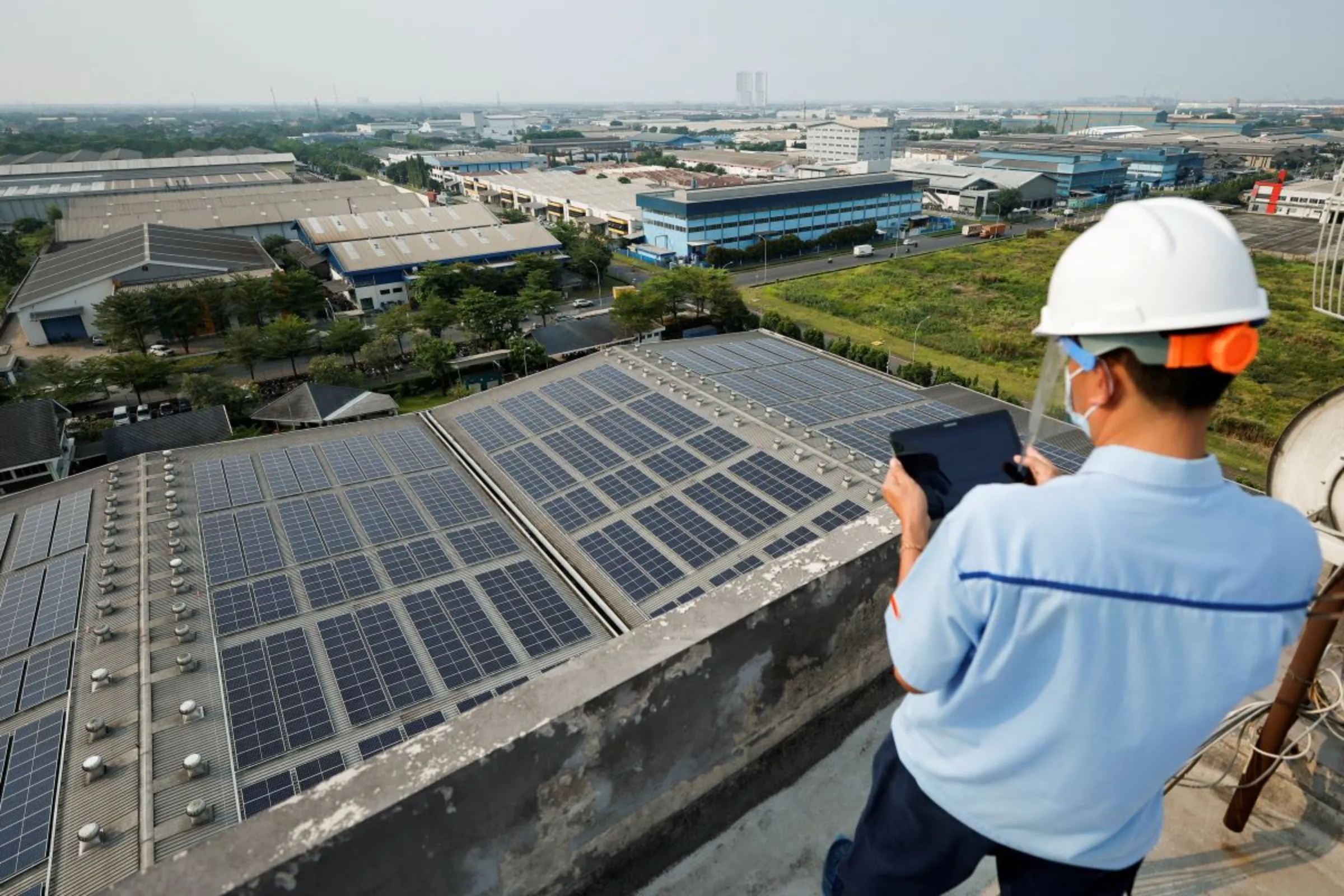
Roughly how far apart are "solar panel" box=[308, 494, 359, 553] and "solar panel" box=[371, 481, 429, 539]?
0.71m

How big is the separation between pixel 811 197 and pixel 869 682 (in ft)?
169

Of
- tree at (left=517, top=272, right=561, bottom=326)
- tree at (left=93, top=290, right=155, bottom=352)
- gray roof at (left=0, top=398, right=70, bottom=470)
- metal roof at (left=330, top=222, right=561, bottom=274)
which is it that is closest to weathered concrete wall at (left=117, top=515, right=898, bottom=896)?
gray roof at (left=0, top=398, right=70, bottom=470)

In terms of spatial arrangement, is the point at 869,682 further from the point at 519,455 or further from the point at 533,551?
the point at 519,455

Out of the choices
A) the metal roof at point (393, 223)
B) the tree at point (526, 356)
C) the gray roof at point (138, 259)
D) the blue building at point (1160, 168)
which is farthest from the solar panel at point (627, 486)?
the blue building at point (1160, 168)

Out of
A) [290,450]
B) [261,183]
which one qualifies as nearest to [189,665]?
[290,450]

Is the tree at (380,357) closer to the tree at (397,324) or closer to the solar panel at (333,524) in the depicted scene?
the tree at (397,324)

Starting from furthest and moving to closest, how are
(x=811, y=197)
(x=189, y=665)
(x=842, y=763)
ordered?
(x=811, y=197) → (x=189, y=665) → (x=842, y=763)

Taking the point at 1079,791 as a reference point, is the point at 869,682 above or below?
below

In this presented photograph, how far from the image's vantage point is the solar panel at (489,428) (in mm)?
15461

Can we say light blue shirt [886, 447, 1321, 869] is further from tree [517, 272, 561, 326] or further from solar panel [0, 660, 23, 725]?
tree [517, 272, 561, 326]

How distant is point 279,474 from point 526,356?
15.0 meters

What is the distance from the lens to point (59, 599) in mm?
10297

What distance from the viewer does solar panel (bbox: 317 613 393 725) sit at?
8750 mm

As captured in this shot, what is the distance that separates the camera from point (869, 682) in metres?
3.35
